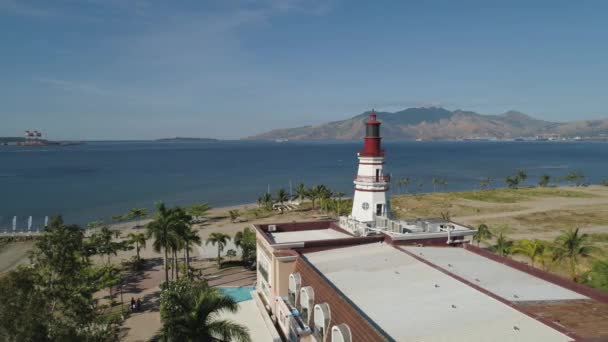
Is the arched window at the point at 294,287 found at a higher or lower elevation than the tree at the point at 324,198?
higher

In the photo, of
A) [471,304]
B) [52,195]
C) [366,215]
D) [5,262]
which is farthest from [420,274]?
[52,195]

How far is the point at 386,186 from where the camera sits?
1138 inches

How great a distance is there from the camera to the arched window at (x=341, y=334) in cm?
1264

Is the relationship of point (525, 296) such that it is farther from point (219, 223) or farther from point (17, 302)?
point (219, 223)

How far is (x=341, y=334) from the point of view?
500 inches

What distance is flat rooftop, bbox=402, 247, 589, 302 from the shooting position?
16894 mm

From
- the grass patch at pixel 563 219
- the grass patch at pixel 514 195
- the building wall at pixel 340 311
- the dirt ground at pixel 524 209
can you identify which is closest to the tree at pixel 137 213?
the dirt ground at pixel 524 209

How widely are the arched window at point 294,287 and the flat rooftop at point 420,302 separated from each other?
1523 mm

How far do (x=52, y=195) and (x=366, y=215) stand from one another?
113 metres

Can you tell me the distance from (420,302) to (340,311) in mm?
3606

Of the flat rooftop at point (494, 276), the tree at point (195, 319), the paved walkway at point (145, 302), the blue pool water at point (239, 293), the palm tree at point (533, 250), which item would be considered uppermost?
the flat rooftop at point (494, 276)

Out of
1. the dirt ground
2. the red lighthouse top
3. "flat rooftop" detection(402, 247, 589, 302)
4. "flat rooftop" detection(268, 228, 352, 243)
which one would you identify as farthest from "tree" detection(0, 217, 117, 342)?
the dirt ground

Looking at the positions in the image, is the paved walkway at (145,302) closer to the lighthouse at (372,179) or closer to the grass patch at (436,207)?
the lighthouse at (372,179)

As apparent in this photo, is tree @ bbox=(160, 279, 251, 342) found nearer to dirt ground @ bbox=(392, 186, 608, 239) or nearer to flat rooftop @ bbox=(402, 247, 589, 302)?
flat rooftop @ bbox=(402, 247, 589, 302)
